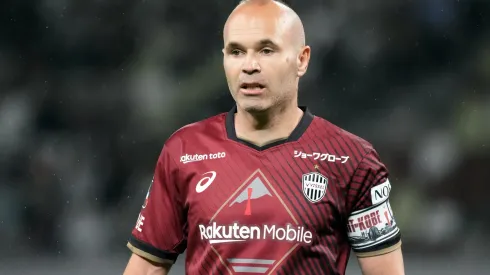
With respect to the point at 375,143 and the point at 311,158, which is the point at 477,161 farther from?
the point at 311,158

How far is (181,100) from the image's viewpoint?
257 inches

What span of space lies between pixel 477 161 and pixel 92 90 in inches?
103

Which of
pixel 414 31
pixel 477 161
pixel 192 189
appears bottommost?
pixel 477 161

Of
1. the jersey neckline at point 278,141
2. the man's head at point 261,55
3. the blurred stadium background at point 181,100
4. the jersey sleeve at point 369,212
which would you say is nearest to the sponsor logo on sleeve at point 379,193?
the jersey sleeve at point 369,212

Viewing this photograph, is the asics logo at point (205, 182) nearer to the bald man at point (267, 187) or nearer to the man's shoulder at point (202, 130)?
the bald man at point (267, 187)

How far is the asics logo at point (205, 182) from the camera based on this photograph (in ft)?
10.1

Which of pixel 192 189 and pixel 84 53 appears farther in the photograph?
pixel 84 53

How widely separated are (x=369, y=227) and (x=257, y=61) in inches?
24.7

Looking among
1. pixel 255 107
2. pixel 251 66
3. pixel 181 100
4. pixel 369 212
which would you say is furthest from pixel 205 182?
pixel 181 100

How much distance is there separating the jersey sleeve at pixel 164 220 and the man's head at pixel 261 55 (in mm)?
349

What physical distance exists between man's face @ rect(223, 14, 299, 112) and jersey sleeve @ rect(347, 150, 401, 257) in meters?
0.36

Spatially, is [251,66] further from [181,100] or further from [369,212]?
→ [181,100]

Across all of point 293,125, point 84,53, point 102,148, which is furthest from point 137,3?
point 293,125

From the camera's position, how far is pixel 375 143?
21.0 ft
